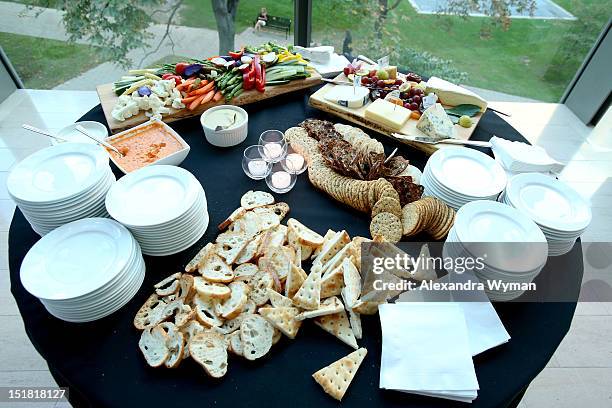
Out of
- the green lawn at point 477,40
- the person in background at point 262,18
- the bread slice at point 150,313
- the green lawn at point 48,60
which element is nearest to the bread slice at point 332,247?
the bread slice at point 150,313

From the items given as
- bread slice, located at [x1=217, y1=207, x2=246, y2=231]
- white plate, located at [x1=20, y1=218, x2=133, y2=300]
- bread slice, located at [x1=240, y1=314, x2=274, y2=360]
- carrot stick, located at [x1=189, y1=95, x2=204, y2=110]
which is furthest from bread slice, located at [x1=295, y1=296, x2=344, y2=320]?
carrot stick, located at [x1=189, y1=95, x2=204, y2=110]

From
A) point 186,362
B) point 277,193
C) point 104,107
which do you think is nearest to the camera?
point 186,362

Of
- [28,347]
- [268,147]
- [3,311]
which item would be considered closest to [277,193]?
[268,147]

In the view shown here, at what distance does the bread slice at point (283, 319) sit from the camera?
4.96 feet

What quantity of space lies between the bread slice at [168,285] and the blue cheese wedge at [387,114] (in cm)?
150

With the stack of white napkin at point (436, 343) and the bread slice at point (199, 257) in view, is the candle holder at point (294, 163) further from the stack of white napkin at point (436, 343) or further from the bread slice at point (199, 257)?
the stack of white napkin at point (436, 343)

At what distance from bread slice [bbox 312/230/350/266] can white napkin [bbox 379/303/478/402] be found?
1.08 ft

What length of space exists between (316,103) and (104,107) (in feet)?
4.43

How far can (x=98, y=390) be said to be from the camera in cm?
140

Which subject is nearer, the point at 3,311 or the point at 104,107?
the point at 104,107

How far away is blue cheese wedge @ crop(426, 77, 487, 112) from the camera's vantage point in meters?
2.64

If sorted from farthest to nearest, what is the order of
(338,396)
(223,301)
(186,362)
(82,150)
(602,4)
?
(602,4)
(82,150)
(223,301)
(186,362)
(338,396)

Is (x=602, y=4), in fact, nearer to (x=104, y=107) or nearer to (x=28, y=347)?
(x=104, y=107)

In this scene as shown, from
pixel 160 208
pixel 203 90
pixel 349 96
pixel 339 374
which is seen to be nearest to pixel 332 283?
pixel 339 374
